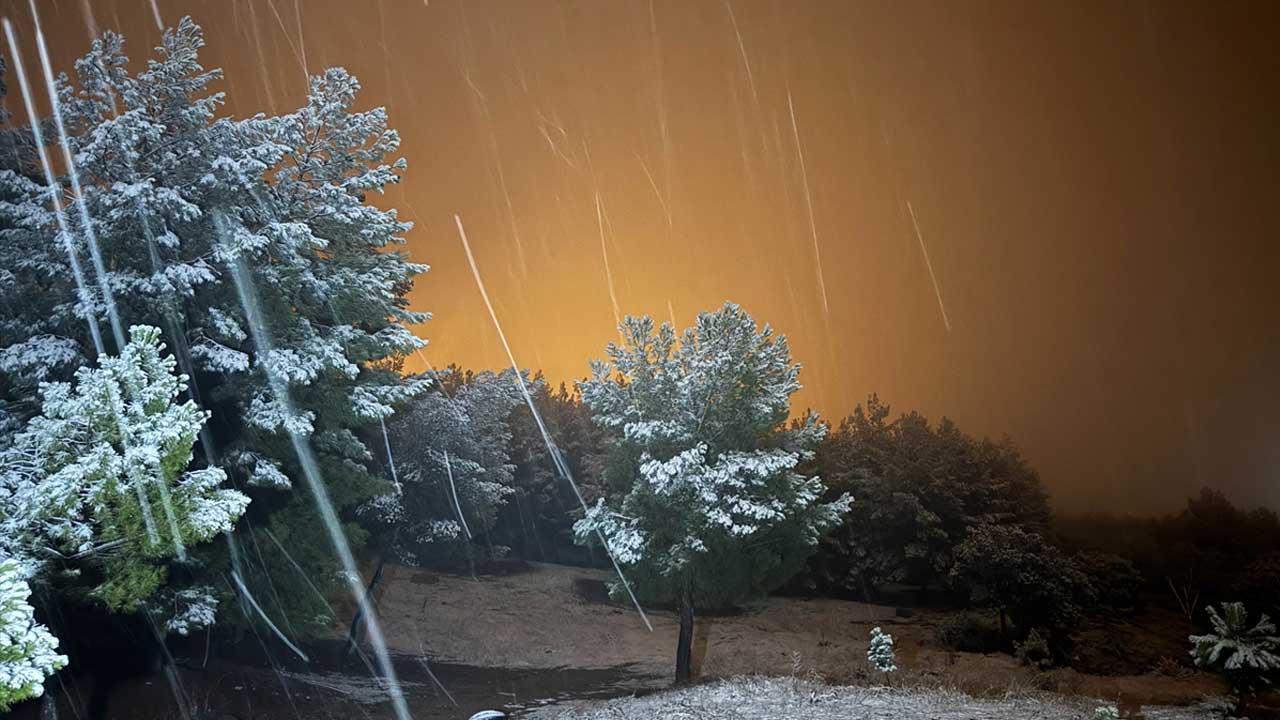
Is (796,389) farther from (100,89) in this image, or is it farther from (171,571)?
(100,89)

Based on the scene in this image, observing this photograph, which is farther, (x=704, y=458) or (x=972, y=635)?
(x=972, y=635)

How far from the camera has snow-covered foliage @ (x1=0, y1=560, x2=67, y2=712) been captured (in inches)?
233

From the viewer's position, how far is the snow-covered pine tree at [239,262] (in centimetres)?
1410

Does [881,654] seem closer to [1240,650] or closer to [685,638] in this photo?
[685,638]

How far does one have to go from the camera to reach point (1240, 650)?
47.2 ft

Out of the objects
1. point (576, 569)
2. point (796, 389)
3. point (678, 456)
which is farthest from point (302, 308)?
point (576, 569)

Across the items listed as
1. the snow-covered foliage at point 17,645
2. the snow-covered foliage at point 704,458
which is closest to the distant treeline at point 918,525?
the snow-covered foliage at point 704,458

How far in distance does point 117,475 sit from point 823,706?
13.9m

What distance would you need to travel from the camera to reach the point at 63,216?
45.6 feet

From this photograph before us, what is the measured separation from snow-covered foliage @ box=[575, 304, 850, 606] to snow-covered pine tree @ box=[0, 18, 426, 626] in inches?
251

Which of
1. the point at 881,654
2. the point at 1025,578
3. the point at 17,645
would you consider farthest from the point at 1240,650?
the point at 17,645

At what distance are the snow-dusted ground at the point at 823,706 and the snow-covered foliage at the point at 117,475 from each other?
1078 centimetres

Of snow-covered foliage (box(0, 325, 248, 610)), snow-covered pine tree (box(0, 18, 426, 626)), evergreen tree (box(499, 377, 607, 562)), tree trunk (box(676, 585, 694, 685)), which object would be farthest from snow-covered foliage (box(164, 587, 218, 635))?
evergreen tree (box(499, 377, 607, 562))

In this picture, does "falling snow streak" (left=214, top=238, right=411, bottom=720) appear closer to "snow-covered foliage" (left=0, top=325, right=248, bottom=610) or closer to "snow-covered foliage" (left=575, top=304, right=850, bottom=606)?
"snow-covered foliage" (left=0, top=325, right=248, bottom=610)
